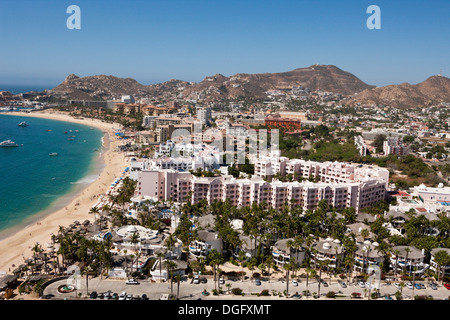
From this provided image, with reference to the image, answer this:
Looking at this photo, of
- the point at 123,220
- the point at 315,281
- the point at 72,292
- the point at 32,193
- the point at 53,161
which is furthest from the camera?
the point at 53,161

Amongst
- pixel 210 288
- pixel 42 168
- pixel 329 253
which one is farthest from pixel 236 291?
pixel 42 168

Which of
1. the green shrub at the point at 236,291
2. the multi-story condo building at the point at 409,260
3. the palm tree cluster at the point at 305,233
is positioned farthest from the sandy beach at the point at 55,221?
the multi-story condo building at the point at 409,260

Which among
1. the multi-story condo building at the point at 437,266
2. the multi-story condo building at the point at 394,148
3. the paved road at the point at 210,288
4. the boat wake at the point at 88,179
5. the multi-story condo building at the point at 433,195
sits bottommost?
the paved road at the point at 210,288

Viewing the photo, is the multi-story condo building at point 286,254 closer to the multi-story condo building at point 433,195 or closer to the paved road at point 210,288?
the paved road at point 210,288

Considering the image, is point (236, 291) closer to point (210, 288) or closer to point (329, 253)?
point (210, 288)
